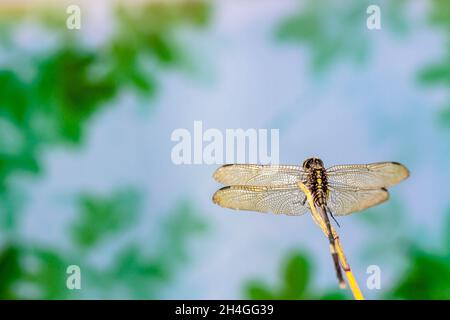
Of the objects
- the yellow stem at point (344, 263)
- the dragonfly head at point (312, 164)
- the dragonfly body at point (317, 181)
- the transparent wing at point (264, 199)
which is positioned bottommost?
the yellow stem at point (344, 263)

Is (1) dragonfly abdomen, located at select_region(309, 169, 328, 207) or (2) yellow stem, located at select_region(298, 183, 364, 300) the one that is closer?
(2) yellow stem, located at select_region(298, 183, 364, 300)

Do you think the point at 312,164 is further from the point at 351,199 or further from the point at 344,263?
the point at 344,263

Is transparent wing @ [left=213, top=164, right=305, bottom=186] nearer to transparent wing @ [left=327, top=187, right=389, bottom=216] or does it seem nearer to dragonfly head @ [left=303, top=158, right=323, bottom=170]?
dragonfly head @ [left=303, top=158, right=323, bottom=170]

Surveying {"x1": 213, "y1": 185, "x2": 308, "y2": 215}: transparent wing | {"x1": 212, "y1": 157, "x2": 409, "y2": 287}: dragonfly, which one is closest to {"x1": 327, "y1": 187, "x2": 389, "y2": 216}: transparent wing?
{"x1": 212, "y1": 157, "x2": 409, "y2": 287}: dragonfly

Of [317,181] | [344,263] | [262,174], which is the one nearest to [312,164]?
[317,181]

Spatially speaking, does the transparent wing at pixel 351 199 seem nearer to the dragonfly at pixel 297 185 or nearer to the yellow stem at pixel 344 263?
the dragonfly at pixel 297 185

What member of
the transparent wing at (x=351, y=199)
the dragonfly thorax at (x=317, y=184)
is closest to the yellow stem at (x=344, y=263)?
the dragonfly thorax at (x=317, y=184)
